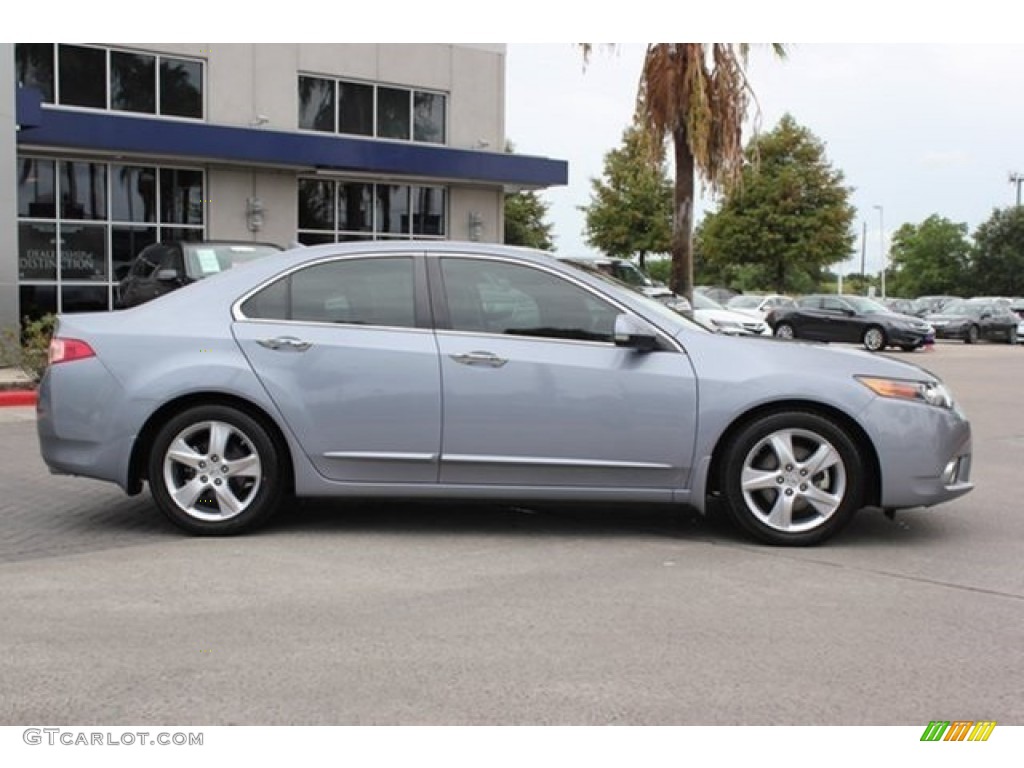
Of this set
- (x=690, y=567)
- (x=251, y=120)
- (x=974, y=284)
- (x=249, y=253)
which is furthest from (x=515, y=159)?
(x=974, y=284)

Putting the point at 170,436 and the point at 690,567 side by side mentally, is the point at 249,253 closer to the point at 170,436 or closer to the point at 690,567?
the point at 170,436

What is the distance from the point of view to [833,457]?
5.79 m

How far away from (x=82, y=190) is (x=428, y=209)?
24.7 ft

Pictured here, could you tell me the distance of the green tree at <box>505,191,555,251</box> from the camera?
2213 inches

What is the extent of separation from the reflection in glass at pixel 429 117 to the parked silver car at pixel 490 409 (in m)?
19.4

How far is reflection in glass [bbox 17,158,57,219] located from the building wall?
5868 mm

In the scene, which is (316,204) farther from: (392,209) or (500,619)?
(500,619)

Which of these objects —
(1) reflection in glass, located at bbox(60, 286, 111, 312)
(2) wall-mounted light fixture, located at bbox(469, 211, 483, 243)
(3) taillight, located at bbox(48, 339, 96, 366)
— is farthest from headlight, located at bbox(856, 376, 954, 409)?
(2) wall-mounted light fixture, located at bbox(469, 211, 483, 243)

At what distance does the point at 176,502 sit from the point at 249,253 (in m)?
8.79

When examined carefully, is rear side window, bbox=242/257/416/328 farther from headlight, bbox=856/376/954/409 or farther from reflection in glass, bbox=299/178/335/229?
reflection in glass, bbox=299/178/335/229

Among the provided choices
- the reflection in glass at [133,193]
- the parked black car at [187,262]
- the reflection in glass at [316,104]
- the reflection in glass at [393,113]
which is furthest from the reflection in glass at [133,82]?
the parked black car at [187,262]

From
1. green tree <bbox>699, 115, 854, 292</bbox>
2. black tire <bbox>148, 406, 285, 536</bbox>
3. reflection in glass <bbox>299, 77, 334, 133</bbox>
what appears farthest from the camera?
green tree <bbox>699, 115, 854, 292</bbox>

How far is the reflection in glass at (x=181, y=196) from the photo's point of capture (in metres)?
21.7

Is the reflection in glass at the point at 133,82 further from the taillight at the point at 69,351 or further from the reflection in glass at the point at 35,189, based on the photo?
the taillight at the point at 69,351
